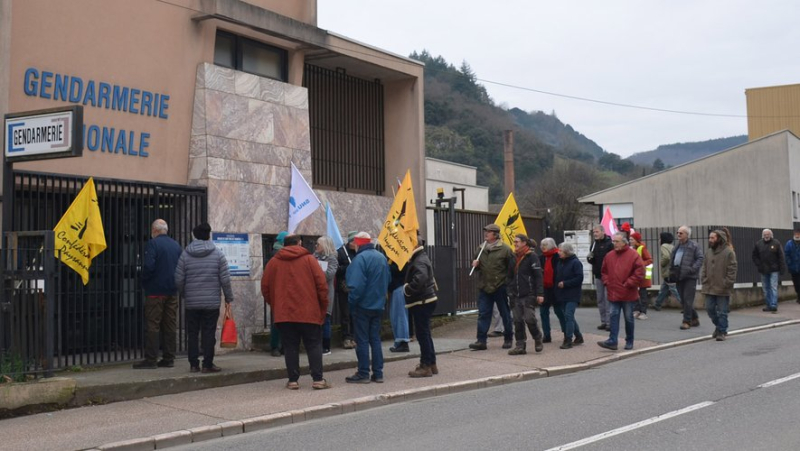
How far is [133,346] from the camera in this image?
38.5ft

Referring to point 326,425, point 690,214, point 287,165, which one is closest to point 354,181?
point 287,165

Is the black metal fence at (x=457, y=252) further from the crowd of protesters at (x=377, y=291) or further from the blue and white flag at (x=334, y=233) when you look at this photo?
the blue and white flag at (x=334, y=233)

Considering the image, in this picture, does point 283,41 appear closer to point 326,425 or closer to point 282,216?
point 282,216

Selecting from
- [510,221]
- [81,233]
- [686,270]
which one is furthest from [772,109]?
[81,233]

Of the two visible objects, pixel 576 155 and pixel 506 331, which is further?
pixel 576 155

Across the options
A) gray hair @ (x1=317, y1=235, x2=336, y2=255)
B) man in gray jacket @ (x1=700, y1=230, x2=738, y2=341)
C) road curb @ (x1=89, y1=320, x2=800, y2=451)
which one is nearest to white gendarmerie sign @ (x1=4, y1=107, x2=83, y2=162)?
road curb @ (x1=89, y1=320, x2=800, y2=451)

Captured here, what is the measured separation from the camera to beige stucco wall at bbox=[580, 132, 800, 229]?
136 feet

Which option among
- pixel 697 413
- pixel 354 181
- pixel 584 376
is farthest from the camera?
pixel 354 181

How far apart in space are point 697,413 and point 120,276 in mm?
7517

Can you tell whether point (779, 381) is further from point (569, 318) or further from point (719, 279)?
point (719, 279)

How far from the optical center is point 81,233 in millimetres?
10055

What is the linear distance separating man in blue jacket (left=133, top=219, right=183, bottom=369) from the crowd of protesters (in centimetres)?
1

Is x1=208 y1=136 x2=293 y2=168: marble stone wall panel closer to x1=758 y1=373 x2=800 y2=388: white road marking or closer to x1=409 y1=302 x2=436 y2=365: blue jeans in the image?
x1=409 y1=302 x2=436 y2=365: blue jeans

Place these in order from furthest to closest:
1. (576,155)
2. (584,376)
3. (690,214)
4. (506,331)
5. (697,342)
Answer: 1. (576,155)
2. (690,214)
3. (697,342)
4. (506,331)
5. (584,376)
